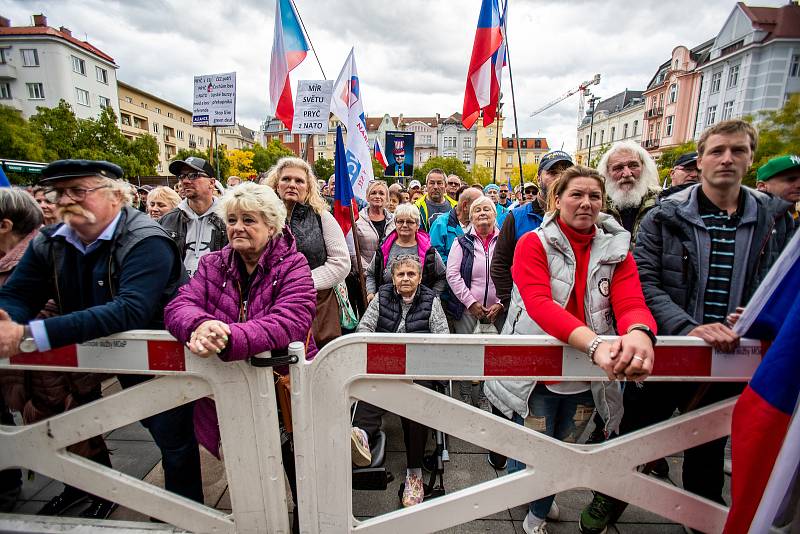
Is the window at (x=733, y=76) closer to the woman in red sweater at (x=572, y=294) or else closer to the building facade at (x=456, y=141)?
the woman in red sweater at (x=572, y=294)

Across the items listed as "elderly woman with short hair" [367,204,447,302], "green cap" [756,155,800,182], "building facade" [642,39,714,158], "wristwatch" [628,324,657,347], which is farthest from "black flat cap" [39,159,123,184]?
"building facade" [642,39,714,158]

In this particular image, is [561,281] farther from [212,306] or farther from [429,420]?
[212,306]

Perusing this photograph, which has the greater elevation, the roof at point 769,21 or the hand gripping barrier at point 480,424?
the roof at point 769,21

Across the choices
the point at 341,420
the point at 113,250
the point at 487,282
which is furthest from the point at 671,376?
the point at 113,250

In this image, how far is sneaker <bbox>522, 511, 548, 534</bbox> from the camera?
2098 millimetres

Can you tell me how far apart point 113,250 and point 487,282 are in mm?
2756

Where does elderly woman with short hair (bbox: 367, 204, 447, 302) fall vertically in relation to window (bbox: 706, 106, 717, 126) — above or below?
below

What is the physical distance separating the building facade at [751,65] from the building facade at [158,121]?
5970 centimetres

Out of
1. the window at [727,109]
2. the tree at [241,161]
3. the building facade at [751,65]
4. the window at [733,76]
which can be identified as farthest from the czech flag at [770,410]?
the tree at [241,161]

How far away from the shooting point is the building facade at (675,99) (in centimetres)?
4556

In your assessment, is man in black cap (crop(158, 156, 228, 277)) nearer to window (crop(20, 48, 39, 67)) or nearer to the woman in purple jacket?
the woman in purple jacket

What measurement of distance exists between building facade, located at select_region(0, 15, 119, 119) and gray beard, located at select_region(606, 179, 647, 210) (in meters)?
50.5

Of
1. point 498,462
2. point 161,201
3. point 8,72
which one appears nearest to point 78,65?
point 8,72

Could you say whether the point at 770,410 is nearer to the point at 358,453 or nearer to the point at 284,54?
the point at 358,453
